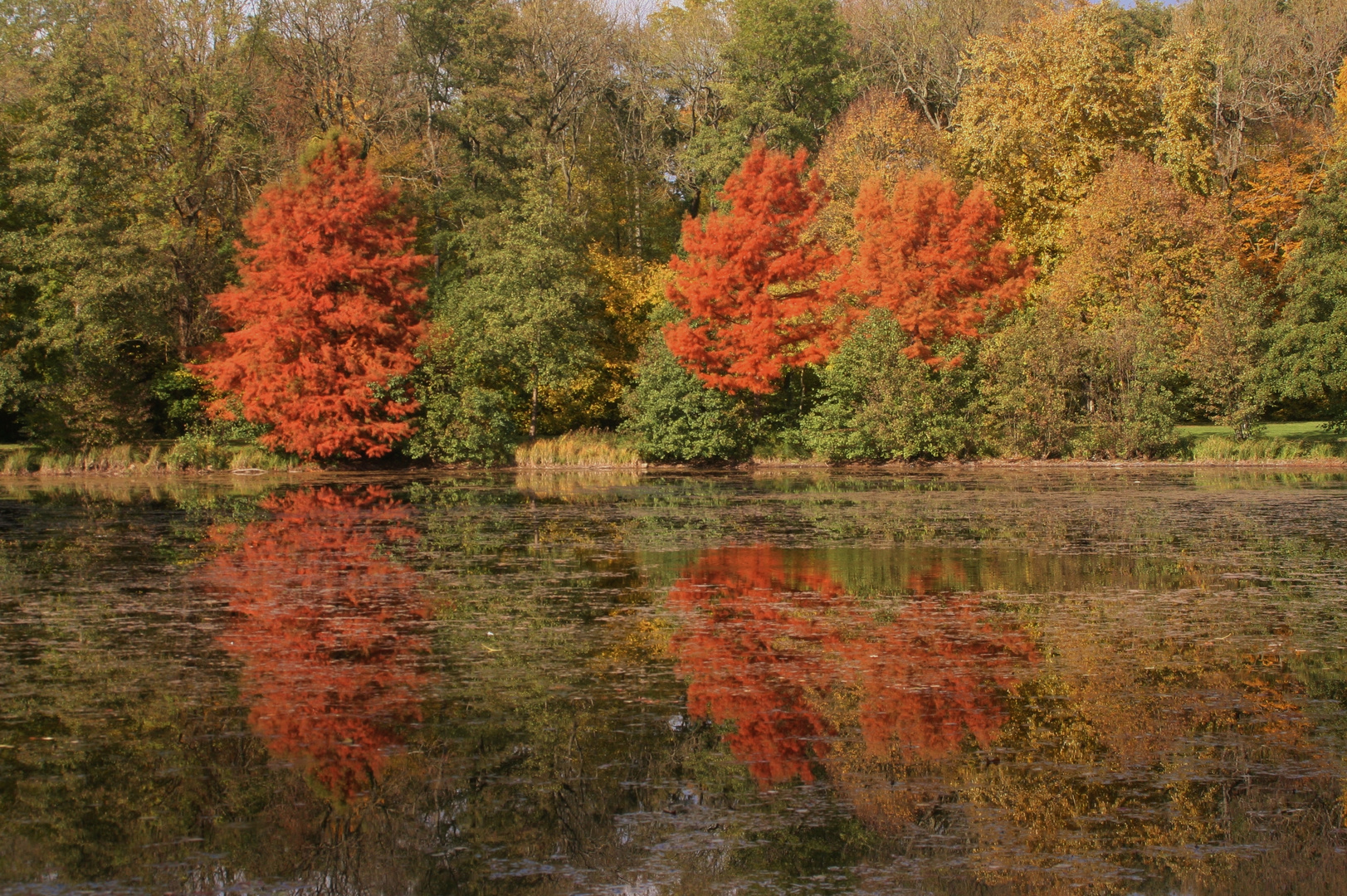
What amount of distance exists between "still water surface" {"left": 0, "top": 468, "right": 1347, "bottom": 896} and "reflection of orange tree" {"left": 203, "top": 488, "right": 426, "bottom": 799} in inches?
1.6

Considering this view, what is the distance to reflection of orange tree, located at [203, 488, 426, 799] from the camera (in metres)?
7.05

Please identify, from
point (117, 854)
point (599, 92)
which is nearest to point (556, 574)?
point (117, 854)

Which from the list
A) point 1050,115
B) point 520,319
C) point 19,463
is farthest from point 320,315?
point 1050,115

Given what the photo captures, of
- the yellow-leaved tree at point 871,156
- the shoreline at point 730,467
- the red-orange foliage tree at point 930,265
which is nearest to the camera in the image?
the shoreline at point 730,467

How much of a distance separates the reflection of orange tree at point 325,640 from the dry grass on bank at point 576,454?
1713 cm

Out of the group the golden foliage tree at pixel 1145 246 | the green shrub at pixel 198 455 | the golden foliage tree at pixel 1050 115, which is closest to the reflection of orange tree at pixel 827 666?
the green shrub at pixel 198 455

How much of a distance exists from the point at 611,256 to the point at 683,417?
37.7 feet

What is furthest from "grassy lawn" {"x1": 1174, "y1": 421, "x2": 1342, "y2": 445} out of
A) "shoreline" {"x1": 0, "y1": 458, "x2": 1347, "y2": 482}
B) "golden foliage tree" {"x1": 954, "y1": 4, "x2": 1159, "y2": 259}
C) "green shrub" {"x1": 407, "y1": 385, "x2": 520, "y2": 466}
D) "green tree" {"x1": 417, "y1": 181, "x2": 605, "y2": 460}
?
"green shrub" {"x1": 407, "y1": 385, "x2": 520, "y2": 466}

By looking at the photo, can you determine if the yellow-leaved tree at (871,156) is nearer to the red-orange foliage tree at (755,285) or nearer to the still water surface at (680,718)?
the red-orange foliage tree at (755,285)

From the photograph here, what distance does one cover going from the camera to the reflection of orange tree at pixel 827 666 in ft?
23.3

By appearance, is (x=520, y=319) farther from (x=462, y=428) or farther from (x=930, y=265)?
(x=930, y=265)

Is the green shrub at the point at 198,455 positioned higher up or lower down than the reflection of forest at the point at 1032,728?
higher up

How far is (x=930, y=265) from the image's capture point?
34.2 metres

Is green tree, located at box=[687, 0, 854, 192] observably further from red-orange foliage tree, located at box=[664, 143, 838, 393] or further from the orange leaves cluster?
the orange leaves cluster
